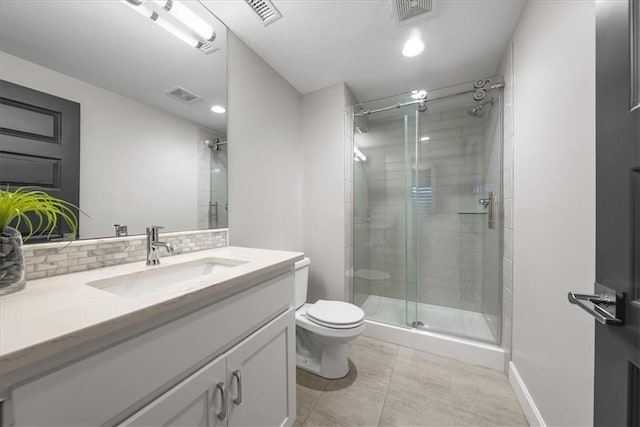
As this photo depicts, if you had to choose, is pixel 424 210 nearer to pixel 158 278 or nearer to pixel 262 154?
pixel 262 154

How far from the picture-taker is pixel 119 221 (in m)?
0.96

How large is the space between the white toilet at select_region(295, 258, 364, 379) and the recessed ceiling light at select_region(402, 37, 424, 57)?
1.75 meters

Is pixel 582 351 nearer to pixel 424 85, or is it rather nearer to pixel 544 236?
pixel 544 236

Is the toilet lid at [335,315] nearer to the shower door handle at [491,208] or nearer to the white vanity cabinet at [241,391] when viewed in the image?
the white vanity cabinet at [241,391]

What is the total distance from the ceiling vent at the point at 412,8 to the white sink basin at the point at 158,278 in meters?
1.61

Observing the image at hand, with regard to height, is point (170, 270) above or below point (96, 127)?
below

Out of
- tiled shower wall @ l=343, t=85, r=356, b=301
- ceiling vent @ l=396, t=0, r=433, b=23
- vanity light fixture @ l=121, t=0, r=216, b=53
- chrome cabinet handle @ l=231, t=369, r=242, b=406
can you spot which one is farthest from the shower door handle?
vanity light fixture @ l=121, t=0, r=216, b=53

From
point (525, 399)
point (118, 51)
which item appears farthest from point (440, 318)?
point (118, 51)

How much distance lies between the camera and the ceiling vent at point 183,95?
1.19 metres

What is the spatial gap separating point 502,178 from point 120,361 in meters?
2.15

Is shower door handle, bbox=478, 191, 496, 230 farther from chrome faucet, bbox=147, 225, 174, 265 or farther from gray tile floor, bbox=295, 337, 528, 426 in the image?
chrome faucet, bbox=147, 225, 174, 265

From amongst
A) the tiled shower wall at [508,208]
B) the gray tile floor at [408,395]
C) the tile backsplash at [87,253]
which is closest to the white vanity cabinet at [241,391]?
the gray tile floor at [408,395]

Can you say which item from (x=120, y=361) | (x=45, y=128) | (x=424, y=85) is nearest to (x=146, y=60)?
(x=45, y=128)

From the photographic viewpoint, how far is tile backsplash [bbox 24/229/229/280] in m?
0.75
